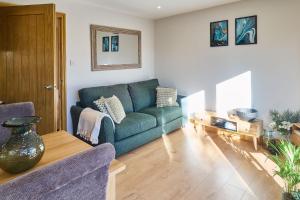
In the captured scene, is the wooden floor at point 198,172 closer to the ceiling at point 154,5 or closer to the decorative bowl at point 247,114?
the decorative bowl at point 247,114

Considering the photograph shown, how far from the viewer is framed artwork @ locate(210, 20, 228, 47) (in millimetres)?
3689

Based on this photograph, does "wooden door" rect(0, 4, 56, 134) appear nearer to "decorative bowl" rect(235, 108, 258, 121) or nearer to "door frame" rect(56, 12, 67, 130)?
"door frame" rect(56, 12, 67, 130)

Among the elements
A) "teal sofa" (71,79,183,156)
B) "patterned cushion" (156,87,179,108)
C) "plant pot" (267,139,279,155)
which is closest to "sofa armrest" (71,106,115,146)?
"teal sofa" (71,79,183,156)

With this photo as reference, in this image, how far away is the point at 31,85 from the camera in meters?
2.71

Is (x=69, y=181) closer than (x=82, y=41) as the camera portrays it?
Yes

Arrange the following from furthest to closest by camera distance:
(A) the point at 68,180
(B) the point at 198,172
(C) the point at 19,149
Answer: (B) the point at 198,172 → (C) the point at 19,149 → (A) the point at 68,180

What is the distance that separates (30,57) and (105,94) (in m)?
1.19

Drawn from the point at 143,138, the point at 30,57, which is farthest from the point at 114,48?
the point at 143,138

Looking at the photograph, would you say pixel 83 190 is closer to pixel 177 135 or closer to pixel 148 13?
pixel 177 135

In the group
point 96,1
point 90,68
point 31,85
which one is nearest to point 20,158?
point 31,85

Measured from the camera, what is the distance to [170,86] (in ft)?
15.2

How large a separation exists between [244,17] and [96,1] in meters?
2.36

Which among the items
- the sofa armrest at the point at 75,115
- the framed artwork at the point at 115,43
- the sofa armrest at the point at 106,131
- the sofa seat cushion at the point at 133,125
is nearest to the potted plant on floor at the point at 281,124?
the sofa seat cushion at the point at 133,125

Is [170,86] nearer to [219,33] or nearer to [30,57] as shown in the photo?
[219,33]
